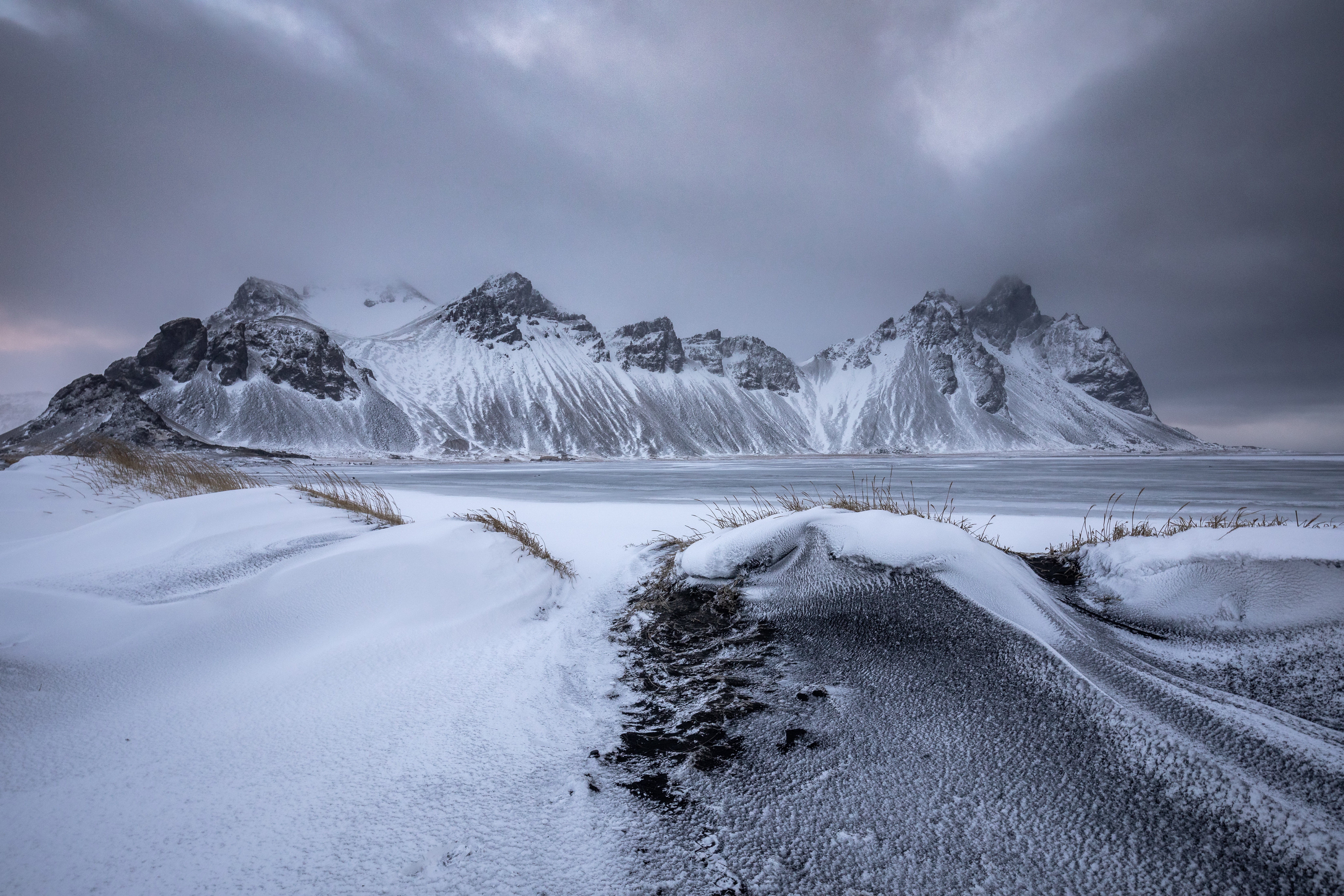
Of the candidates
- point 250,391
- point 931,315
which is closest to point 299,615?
point 250,391

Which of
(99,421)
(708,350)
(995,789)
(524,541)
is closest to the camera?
(995,789)

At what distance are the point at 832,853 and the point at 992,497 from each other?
483 inches

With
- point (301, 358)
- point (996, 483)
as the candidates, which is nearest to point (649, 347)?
point (301, 358)

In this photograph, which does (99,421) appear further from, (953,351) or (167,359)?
(953,351)

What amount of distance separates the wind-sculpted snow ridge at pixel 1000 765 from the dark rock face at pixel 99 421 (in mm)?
62801

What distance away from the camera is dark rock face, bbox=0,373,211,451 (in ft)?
155

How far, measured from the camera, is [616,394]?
12000 centimetres

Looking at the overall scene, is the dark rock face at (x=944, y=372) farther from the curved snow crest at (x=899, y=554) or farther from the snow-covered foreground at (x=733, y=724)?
the snow-covered foreground at (x=733, y=724)

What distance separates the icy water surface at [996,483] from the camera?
33.8 feet

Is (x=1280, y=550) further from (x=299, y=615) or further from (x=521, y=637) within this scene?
(x=299, y=615)

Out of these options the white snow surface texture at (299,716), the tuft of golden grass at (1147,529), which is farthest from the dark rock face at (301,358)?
the tuft of golden grass at (1147,529)

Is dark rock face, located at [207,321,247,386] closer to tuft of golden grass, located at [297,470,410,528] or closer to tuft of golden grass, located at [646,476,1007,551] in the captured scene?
tuft of golden grass, located at [297,470,410,528]

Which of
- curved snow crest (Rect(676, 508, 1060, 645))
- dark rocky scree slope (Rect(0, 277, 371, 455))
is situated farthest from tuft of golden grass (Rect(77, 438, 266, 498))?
dark rocky scree slope (Rect(0, 277, 371, 455))

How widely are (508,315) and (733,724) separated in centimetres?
14156
